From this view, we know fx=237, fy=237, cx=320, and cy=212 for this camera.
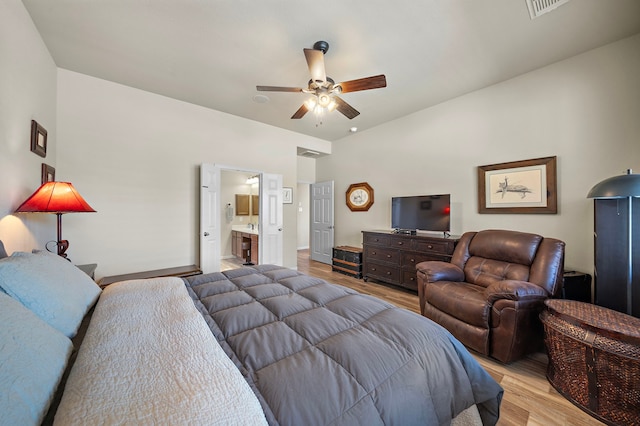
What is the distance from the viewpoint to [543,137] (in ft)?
9.41

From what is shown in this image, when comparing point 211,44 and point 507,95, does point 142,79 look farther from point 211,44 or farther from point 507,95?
point 507,95

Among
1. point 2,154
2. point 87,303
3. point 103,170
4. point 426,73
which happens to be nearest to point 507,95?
point 426,73

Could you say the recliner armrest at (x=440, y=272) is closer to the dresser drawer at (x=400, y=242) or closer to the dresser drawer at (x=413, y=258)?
the dresser drawer at (x=413, y=258)

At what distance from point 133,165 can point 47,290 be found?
282 centimetres

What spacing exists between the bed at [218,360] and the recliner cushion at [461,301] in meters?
0.86

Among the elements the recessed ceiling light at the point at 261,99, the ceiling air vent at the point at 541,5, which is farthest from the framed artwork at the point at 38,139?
the ceiling air vent at the point at 541,5

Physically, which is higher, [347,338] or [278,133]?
[278,133]

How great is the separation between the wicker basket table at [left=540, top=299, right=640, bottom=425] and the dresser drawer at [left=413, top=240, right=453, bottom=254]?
1.47m

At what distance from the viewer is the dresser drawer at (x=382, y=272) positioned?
12.7 ft

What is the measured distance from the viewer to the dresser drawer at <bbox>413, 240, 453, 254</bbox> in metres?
3.26

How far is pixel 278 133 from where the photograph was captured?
483 cm

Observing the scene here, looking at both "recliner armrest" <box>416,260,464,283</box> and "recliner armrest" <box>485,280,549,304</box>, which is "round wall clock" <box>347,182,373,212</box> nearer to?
"recliner armrest" <box>416,260,464,283</box>

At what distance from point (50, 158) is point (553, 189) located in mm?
5802

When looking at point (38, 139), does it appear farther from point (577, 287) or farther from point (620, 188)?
point (577, 287)
